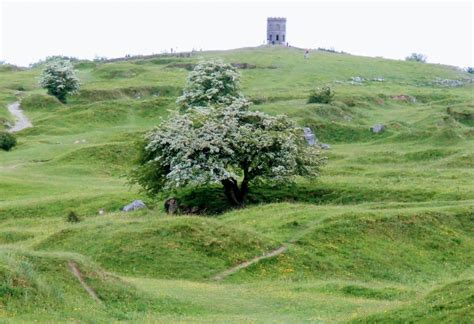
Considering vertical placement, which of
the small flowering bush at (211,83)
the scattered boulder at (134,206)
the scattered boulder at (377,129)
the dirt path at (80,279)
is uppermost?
the small flowering bush at (211,83)

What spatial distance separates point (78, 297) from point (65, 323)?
4741mm

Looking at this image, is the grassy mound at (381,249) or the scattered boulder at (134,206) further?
the scattered boulder at (134,206)

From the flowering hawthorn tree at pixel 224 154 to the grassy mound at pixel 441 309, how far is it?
2832 centimetres

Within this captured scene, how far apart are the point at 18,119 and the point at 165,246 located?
2976 inches

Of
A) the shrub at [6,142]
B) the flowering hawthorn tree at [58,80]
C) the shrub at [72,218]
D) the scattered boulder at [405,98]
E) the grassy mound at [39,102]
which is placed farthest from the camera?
the scattered boulder at [405,98]

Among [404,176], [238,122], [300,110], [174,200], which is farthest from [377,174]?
[300,110]

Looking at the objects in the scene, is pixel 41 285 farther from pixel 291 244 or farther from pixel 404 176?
pixel 404 176

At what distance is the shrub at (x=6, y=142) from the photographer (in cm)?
8544

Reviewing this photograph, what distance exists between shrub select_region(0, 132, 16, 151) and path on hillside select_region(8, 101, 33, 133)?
46.1 feet

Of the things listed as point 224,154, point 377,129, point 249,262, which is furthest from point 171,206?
point 377,129

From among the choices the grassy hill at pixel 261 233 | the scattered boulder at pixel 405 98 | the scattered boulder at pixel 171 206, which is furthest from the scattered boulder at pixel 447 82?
the scattered boulder at pixel 171 206

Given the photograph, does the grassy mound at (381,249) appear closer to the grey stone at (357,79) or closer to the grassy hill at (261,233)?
the grassy hill at (261,233)

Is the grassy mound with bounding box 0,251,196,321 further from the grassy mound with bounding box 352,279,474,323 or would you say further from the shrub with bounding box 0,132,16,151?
the shrub with bounding box 0,132,16,151

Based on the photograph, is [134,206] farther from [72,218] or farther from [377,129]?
[377,129]
